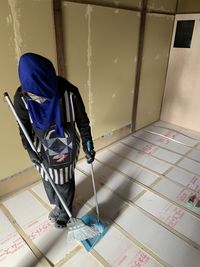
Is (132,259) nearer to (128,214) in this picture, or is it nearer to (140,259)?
(140,259)

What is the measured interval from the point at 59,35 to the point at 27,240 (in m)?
1.55

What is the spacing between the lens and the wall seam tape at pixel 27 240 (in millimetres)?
1431

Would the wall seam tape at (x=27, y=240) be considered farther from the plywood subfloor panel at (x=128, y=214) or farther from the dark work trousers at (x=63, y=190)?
the dark work trousers at (x=63, y=190)

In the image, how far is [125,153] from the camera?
260cm

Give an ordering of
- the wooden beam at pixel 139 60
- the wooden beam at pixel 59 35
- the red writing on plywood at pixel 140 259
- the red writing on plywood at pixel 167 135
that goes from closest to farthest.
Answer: the red writing on plywood at pixel 140 259 → the wooden beam at pixel 59 35 → the wooden beam at pixel 139 60 → the red writing on plywood at pixel 167 135

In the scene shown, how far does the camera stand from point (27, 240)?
1.56m

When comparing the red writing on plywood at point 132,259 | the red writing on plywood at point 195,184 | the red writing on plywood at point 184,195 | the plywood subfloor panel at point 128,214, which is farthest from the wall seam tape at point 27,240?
the red writing on plywood at point 195,184

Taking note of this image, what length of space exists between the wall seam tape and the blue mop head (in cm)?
25

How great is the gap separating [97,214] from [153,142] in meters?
1.45

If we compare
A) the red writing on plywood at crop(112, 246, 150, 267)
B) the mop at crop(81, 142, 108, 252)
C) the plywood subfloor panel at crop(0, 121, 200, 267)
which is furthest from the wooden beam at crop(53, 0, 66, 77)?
the red writing on plywood at crop(112, 246, 150, 267)

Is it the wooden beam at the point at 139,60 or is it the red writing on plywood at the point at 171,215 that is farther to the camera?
the wooden beam at the point at 139,60

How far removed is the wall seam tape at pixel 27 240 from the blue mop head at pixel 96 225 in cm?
25

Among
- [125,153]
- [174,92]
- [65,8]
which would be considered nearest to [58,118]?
[65,8]

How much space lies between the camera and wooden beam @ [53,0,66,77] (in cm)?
166
